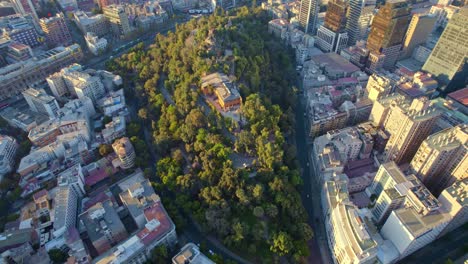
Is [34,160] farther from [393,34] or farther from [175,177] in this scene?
[393,34]

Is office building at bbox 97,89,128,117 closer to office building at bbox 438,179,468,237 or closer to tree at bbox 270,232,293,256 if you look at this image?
tree at bbox 270,232,293,256

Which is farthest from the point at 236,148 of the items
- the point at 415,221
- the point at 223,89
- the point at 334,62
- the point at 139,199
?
the point at 334,62

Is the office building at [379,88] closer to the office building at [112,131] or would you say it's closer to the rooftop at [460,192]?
the rooftop at [460,192]

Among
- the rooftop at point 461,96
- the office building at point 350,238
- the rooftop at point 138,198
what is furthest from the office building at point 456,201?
the rooftop at point 138,198

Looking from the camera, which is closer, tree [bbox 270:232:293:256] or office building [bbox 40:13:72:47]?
tree [bbox 270:232:293:256]

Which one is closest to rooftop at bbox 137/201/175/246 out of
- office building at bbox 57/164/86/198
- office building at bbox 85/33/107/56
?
office building at bbox 57/164/86/198

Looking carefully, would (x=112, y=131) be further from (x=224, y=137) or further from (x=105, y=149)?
(x=224, y=137)
